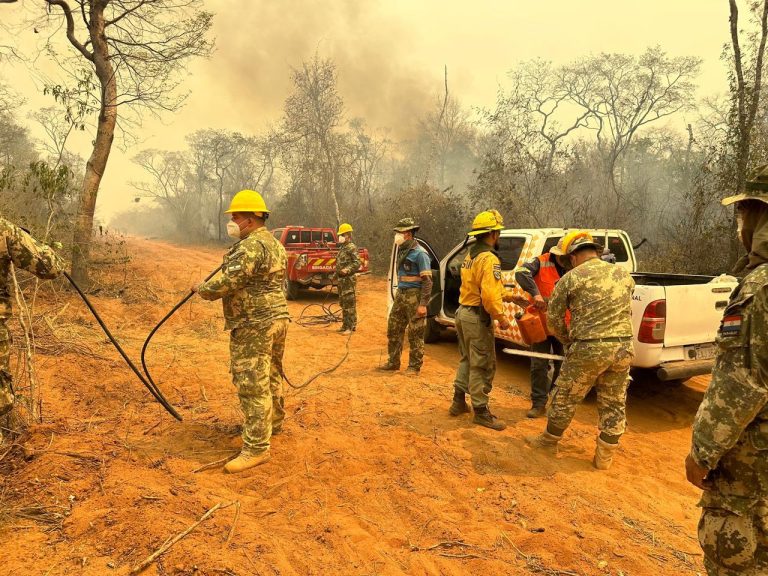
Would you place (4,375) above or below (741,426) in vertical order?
below

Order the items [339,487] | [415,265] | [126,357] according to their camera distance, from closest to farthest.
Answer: [339,487] → [126,357] → [415,265]

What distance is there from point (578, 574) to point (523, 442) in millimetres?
1562

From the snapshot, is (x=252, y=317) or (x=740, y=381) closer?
(x=740, y=381)

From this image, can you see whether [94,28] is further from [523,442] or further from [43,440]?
[523,442]

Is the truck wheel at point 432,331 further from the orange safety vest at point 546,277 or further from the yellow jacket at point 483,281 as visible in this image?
the yellow jacket at point 483,281

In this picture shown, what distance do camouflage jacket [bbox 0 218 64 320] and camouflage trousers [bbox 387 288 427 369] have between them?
3626 millimetres

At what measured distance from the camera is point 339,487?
3.09 meters

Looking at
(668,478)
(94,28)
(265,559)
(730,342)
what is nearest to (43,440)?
(265,559)

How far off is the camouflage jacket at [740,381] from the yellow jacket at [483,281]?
2.25m

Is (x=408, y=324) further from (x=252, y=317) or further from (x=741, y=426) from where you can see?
(x=741, y=426)

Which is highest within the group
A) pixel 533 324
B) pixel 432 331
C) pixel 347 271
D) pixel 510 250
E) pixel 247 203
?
pixel 247 203

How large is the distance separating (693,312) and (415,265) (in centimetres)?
293

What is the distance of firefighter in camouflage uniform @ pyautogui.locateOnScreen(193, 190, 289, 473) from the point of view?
131 inches

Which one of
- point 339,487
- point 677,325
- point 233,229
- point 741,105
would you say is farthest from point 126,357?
point 741,105
